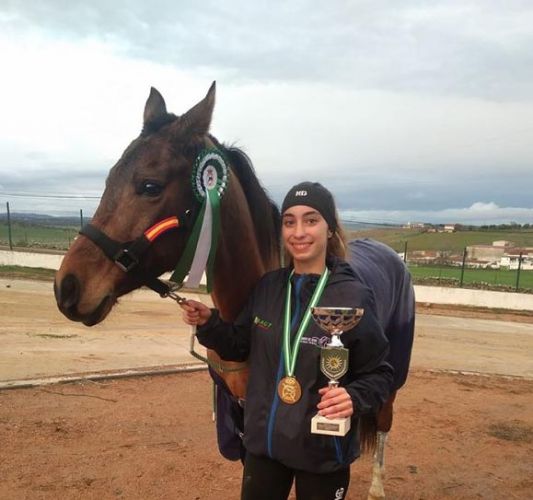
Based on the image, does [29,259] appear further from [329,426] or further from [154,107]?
[329,426]

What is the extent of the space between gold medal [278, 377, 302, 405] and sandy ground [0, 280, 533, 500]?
2158 millimetres

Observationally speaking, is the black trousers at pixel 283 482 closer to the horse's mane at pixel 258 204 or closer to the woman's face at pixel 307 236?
the woman's face at pixel 307 236

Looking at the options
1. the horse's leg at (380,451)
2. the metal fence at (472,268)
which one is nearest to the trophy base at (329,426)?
the horse's leg at (380,451)

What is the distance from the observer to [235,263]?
7.86 feet

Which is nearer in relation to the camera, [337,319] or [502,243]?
[337,319]

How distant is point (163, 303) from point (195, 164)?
429 inches

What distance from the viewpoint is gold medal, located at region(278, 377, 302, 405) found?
1871 millimetres

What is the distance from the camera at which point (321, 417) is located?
1702 mm

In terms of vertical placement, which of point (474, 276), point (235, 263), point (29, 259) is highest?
point (235, 263)

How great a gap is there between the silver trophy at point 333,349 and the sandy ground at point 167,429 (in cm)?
232

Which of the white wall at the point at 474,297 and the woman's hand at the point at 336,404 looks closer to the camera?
the woman's hand at the point at 336,404

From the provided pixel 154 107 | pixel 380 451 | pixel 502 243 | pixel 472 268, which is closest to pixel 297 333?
pixel 154 107

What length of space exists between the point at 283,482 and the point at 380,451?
2.09m

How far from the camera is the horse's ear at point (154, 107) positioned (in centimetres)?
215
